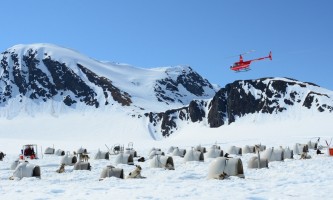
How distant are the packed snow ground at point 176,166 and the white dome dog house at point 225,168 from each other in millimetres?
802

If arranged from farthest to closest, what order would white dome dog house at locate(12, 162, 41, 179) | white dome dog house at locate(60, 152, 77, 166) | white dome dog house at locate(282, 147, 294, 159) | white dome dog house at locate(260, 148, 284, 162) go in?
white dome dog house at locate(60, 152, 77, 166)
white dome dog house at locate(282, 147, 294, 159)
white dome dog house at locate(260, 148, 284, 162)
white dome dog house at locate(12, 162, 41, 179)

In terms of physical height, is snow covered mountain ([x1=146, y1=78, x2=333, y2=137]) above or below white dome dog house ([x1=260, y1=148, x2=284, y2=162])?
above

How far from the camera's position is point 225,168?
2539cm

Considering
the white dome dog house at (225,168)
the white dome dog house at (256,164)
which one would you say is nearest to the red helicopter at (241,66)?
the white dome dog house at (256,164)

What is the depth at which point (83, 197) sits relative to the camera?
16547 mm

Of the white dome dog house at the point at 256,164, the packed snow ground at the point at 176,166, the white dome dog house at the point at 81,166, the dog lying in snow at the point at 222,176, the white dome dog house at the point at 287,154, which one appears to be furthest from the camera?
the white dome dog house at the point at 287,154

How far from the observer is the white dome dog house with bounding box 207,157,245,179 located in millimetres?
25134

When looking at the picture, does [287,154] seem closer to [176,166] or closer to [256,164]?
[176,166]

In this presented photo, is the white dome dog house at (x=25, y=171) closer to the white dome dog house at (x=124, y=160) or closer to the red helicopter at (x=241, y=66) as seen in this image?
the white dome dog house at (x=124, y=160)

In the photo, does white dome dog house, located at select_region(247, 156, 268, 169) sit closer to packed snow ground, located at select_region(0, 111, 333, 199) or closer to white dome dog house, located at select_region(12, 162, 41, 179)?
packed snow ground, located at select_region(0, 111, 333, 199)

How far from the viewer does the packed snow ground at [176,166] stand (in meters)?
17.7

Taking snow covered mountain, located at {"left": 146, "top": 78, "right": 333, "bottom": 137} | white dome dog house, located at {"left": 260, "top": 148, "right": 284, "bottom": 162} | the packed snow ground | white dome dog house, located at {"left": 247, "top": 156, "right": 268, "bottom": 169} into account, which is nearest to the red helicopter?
the packed snow ground

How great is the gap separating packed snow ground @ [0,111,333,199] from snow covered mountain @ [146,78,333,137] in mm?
5269

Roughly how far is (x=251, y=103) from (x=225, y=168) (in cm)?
14119
